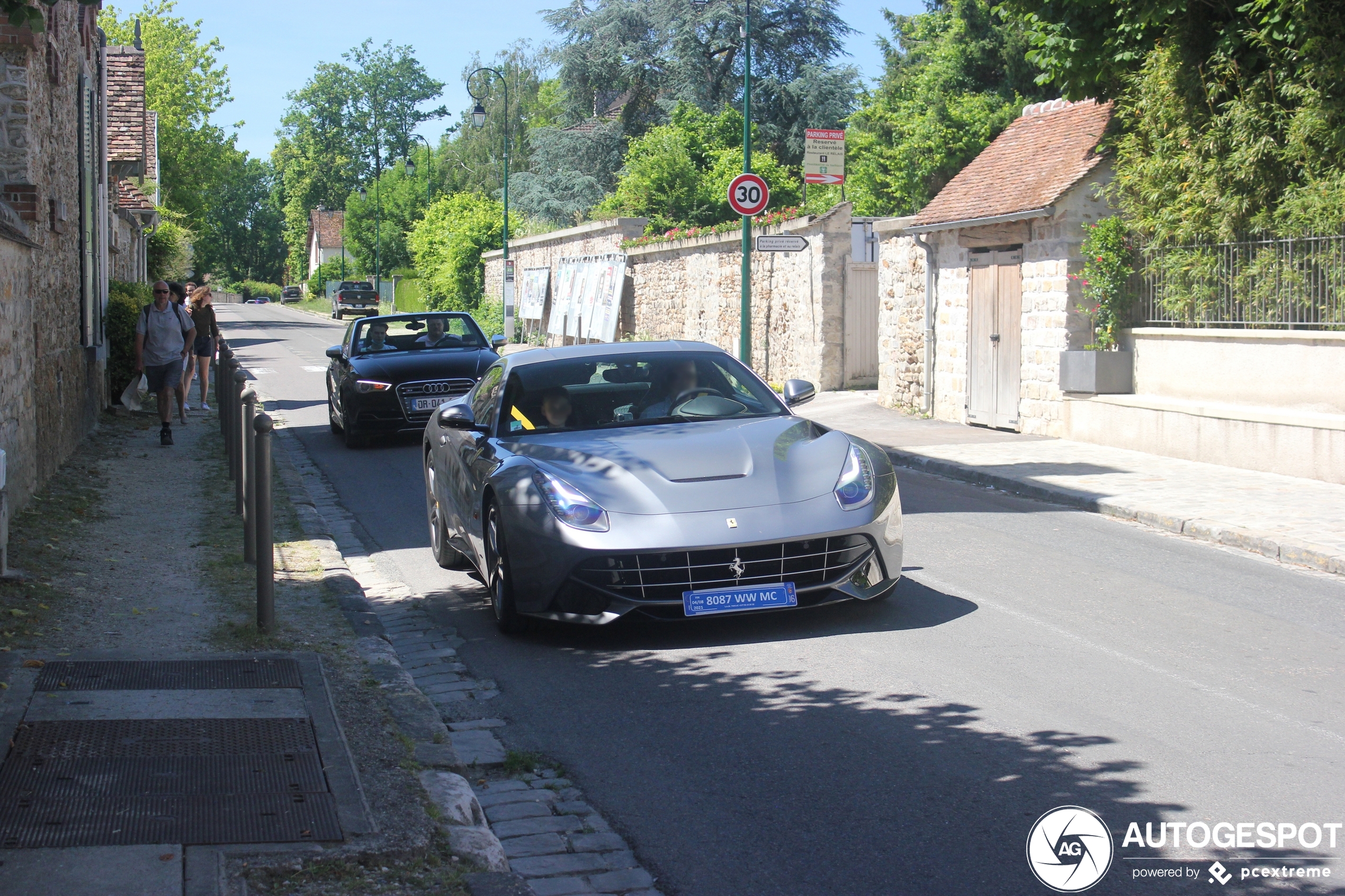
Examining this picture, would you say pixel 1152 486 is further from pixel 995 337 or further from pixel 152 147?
pixel 152 147

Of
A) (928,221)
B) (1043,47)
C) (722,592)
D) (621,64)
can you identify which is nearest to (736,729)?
(722,592)

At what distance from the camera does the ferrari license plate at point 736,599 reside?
636 cm

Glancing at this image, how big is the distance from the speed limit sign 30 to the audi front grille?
228 inches

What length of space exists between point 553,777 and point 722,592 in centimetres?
180

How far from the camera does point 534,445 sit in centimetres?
718

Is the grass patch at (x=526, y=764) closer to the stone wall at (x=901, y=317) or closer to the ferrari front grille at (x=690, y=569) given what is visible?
the ferrari front grille at (x=690, y=569)

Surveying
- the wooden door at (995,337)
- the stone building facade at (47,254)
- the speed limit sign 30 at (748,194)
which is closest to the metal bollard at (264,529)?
the stone building facade at (47,254)

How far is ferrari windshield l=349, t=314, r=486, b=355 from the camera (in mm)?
16797

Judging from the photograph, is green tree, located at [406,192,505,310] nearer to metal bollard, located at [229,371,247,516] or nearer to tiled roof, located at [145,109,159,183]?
tiled roof, located at [145,109,159,183]

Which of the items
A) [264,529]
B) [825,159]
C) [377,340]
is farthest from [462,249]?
[264,529]

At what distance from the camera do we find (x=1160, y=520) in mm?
10352

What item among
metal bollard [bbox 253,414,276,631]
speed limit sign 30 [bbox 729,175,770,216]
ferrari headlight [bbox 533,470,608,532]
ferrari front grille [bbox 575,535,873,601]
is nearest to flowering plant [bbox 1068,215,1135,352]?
speed limit sign 30 [bbox 729,175,770,216]

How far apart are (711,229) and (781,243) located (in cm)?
713

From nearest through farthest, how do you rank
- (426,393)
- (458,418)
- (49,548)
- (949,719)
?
(949,719), (458,418), (49,548), (426,393)
